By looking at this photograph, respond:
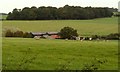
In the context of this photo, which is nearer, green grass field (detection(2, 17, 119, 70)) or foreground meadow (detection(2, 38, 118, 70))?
green grass field (detection(2, 17, 119, 70))

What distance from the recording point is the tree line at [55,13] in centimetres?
7331

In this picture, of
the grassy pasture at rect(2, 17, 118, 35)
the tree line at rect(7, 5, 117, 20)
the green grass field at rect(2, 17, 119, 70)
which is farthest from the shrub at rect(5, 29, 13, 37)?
the green grass field at rect(2, 17, 119, 70)

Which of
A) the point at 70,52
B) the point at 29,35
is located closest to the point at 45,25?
the point at 29,35

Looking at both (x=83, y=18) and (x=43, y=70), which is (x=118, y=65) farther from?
(x=83, y=18)

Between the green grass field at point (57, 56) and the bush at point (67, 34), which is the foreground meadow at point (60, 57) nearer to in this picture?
the green grass field at point (57, 56)

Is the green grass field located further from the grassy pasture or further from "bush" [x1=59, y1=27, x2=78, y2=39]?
the grassy pasture

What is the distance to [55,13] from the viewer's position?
247 ft

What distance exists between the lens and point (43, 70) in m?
15.7

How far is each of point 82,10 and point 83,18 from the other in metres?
5.54

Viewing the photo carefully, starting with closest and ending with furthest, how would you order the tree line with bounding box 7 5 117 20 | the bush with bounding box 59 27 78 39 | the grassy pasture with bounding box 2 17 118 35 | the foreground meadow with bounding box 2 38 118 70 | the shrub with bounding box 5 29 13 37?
the foreground meadow with bounding box 2 38 118 70 < the shrub with bounding box 5 29 13 37 < the bush with bounding box 59 27 78 39 < the grassy pasture with bounding box 2 17 118 35 < the tree line with bounding box 7 5 117 20

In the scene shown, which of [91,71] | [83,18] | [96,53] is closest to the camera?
[91,71]

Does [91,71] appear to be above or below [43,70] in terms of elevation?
above

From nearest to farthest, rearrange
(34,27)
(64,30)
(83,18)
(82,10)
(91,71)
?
(91,71) < (64,30) < (34,27) < (82,10) < (83,18)

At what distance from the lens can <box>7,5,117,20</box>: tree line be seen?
73312 millimetres
